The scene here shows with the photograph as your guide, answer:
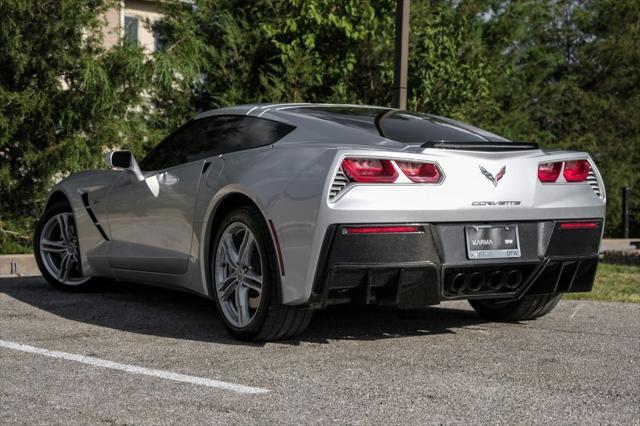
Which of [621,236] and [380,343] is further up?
[380,343]

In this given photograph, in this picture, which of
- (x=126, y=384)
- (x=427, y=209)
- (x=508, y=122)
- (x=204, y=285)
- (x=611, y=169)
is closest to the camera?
(x=126, y=384)

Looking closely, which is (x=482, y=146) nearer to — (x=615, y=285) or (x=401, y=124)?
(x=401, y=124)

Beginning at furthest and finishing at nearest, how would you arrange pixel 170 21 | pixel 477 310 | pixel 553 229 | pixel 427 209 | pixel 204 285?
1. pixel 170 21
2. pixel 477 310
3. pixel 204 285
4. pixel 553 229
5. pixel 427 209

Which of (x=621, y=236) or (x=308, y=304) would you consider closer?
(x=308, y=304)

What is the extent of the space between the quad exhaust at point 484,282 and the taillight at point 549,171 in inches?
21.7

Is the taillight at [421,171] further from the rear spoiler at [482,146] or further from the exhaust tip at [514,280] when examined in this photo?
the exhaust tip at [514,280]

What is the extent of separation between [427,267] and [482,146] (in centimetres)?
79

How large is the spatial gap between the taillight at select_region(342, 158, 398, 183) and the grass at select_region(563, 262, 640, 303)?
340 centimetres

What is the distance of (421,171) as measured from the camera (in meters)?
5.26

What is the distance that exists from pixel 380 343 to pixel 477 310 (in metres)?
1.33

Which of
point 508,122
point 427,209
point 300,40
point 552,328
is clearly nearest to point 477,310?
point 552,328

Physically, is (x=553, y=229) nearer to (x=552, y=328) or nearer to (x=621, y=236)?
(x=552, y=328)

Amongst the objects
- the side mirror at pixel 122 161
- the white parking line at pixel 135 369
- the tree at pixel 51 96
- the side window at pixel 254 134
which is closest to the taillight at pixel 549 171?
the side window at pixel 254 134

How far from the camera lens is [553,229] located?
5.63 metres
